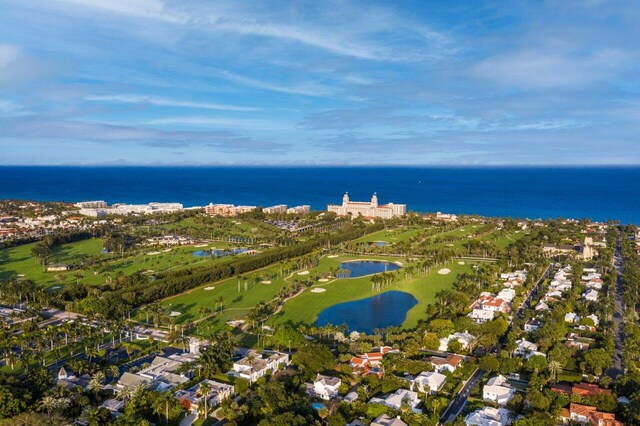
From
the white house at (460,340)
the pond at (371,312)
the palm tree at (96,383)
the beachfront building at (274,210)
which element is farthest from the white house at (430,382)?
the beachfront building at (274,210)

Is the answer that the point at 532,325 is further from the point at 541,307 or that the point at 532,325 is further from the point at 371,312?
the point at 371,312

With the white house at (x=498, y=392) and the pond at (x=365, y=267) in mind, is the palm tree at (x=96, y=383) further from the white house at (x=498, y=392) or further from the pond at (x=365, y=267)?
the pond at (x=365, y=267)

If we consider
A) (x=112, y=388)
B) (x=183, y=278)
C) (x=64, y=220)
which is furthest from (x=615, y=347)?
(x=64, y=220)

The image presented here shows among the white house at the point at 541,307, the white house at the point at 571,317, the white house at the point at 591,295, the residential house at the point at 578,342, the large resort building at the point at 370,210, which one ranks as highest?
the large resort building at the point at 370,210

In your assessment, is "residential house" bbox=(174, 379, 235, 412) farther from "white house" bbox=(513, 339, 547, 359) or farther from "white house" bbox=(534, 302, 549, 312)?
"white house" bbox=(534, 302, 549, 312)

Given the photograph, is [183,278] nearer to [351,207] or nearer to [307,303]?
[307,303]
